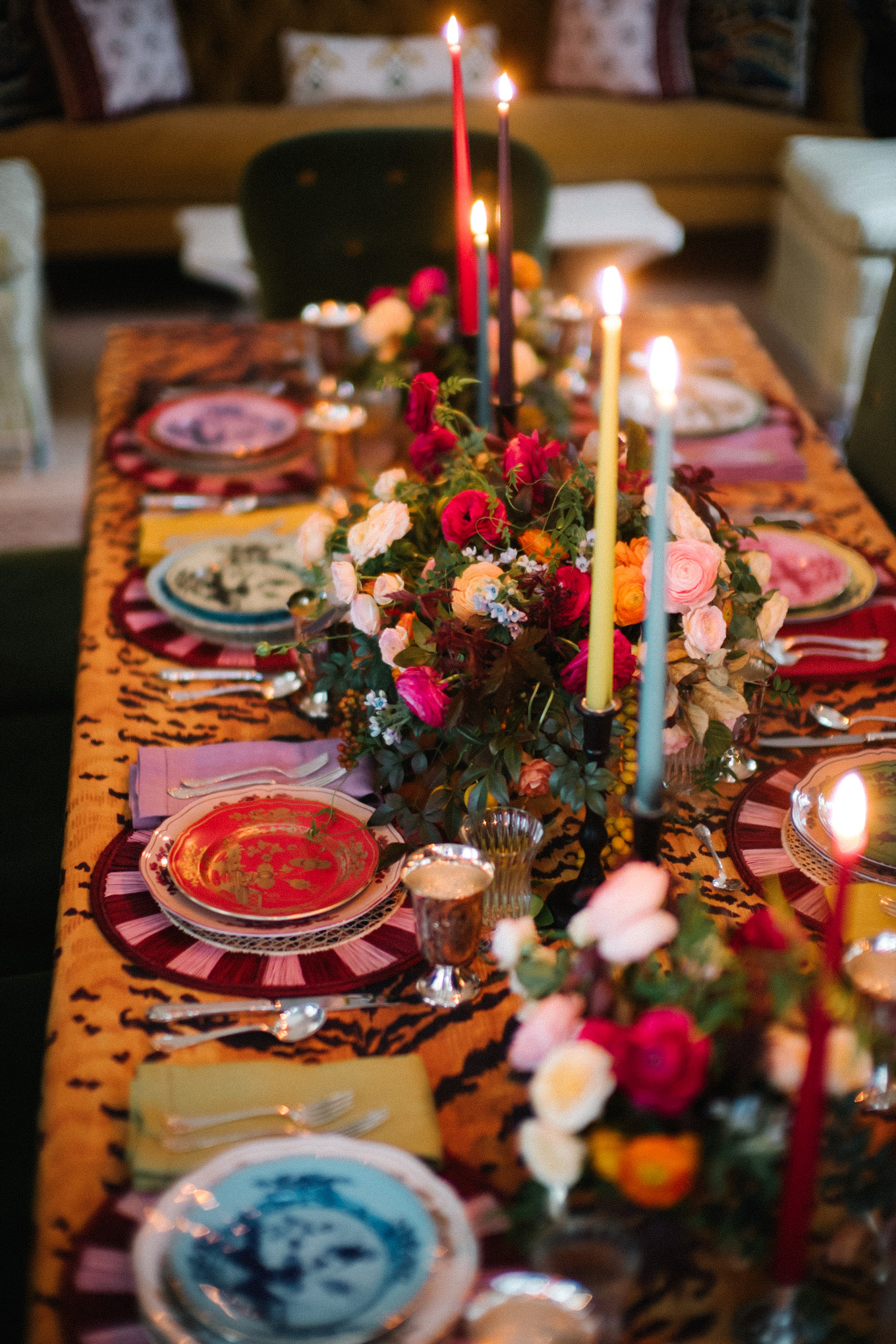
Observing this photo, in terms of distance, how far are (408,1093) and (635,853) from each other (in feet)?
0.63

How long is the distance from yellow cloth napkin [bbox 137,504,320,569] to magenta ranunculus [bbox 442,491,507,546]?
54cm

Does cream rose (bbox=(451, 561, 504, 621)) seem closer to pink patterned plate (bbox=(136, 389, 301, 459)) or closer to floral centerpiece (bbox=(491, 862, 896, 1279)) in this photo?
floral centerpiece (bbox=(491, 862, 896, 1279))

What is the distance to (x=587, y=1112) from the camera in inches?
22.9

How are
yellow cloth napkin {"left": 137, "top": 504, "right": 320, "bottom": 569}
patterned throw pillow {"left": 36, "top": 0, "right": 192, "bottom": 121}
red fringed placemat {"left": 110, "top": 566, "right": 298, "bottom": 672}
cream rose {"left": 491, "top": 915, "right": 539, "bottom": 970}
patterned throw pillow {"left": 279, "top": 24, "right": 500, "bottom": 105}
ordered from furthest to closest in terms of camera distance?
patterned throw pillow {"left": 279, "top": 24, "right": 500, "bottom": 105}
patterned throw pillow {"left": 36, "top": 0, "right": 192, "bottom": 121}
yellow cloth napkin {"left": 137, "top": 504, "right": 320, "bottom": 569}
red fringed placemat {"left": 110, "top": 566, "right": 298, "bottom": 672}
cream rose {"left": 491, "top": 915, "right": 539, "bottom": 970}

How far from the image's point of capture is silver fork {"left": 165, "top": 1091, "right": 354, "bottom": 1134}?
0.70 m

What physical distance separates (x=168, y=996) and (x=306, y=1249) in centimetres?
22

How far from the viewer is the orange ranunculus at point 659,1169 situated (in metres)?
0.56

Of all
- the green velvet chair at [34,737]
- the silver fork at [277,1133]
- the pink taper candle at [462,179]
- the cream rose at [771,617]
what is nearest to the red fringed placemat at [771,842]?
the cream rose at [771,617]

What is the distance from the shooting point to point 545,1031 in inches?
24.3

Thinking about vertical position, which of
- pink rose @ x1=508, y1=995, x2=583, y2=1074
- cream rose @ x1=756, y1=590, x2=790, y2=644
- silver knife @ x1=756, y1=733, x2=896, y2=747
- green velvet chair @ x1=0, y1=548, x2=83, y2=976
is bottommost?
green velvet chair @ x1=0, y1=548, x2=83, y2=976

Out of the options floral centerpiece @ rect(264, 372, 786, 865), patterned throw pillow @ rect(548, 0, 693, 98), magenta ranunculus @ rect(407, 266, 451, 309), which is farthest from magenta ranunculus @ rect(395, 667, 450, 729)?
patterned throw pillow @ rect(548, 0, 693, 98)

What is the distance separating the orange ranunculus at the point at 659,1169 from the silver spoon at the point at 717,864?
1.14 feet

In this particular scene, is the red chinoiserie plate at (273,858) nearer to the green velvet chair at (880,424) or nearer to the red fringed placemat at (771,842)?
the red fringed placemat at (771,842)

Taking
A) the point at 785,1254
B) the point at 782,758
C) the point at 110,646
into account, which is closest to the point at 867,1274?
the point at 785,1254
